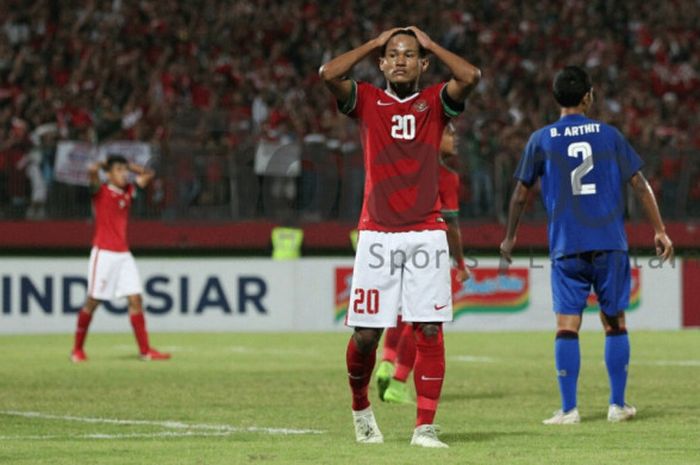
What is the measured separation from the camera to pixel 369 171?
8.67 m

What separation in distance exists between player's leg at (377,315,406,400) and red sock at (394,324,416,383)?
2.7 inches

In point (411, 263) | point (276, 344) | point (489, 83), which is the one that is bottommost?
point (276, 344)

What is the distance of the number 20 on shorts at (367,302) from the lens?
8.58m

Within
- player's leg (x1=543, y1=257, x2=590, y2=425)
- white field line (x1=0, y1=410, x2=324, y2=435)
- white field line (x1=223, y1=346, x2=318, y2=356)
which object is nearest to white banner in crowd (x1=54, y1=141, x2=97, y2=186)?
white field line (x1=223, y1=346, x2=318, y2=356)

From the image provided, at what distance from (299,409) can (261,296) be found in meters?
12.9

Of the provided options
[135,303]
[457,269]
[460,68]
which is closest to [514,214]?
[457,269]

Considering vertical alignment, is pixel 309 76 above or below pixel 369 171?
above

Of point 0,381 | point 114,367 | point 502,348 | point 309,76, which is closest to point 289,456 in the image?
point 0,381

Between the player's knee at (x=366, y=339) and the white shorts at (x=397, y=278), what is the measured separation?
77 mm

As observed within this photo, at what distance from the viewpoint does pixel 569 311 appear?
10.4 meters

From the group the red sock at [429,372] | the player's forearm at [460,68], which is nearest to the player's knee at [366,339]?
the red sock at [429,372]

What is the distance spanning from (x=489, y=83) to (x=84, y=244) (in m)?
8.49

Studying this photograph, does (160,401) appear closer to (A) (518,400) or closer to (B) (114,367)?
(A) (518,400)

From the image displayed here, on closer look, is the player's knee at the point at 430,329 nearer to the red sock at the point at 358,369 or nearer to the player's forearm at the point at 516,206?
the red sock at the point at 358,369
